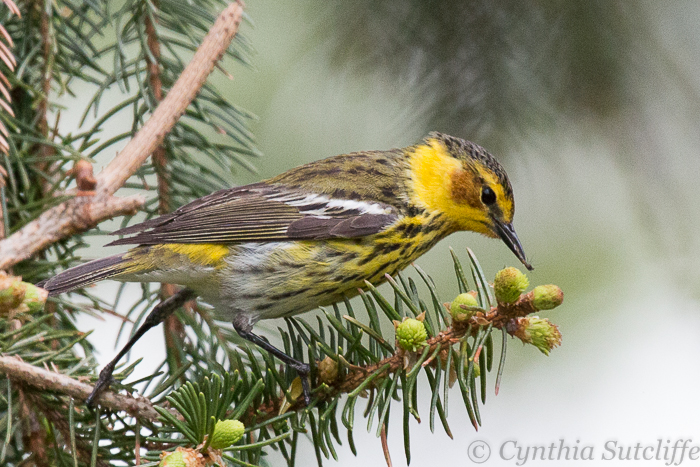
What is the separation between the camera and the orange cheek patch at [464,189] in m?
2.84

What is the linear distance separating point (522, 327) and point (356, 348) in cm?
37

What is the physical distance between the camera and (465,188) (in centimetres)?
286

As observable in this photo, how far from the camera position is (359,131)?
3355mm

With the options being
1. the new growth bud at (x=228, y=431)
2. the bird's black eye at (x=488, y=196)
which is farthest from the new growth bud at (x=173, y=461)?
the bird's black eye at (x=488, y=196)

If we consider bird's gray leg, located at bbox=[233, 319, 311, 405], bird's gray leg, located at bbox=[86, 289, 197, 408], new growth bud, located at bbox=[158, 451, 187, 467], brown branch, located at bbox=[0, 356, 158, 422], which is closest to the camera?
new growth bud, located at bbox=[158, 451, 187, 467]

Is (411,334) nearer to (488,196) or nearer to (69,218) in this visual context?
(69,218)

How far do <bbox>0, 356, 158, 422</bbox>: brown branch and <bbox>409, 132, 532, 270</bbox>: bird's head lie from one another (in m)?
1.49

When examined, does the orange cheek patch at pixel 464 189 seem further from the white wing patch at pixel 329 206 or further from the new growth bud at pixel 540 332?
the new growth bud at pixel 540 332

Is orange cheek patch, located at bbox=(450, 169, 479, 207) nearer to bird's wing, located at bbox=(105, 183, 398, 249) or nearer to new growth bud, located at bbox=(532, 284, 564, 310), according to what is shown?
bird's wing, located at bbox=(105, 183, 398, 249)

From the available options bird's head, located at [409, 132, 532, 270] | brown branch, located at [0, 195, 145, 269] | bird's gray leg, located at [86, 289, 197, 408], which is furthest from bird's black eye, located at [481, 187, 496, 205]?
brown branch, located at [0, 195, 145, 269]

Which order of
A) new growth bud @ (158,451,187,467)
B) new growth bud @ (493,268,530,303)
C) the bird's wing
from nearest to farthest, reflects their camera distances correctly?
new growth bud @ (158,451,187,467), new growth bud @ (493,268,530,303), the bird's wing

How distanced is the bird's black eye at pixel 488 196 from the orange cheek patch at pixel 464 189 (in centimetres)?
4

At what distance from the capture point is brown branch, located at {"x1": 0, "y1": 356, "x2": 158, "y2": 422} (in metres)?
1.53

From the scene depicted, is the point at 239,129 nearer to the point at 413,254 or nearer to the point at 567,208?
the point at 413,254
